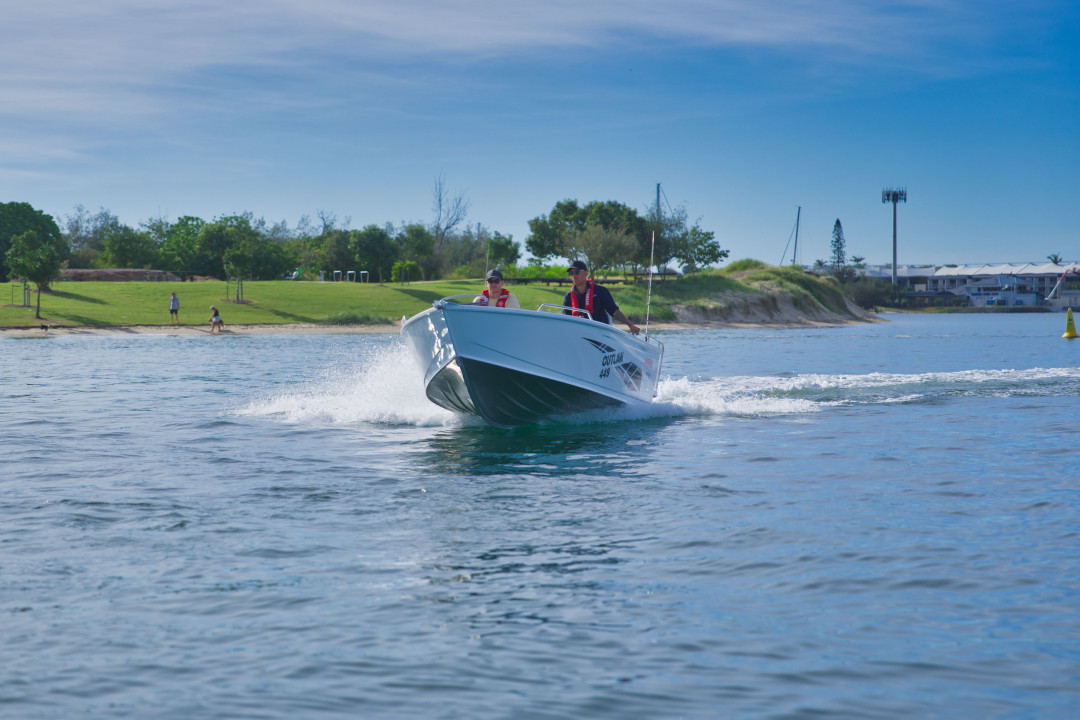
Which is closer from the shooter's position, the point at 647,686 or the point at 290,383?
the point at 647,686

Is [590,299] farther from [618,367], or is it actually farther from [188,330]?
[188,330]

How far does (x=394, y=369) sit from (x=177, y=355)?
16.2m

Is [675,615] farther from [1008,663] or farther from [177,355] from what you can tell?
[177,355]

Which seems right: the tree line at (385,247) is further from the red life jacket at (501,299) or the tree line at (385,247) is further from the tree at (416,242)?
the red life jacket at (501,299)

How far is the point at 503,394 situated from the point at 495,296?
4.11ft

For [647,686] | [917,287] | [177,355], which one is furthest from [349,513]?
[917,287]

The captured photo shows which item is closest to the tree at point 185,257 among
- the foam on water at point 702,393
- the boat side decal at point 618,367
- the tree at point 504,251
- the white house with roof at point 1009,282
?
the tree at point 504,251

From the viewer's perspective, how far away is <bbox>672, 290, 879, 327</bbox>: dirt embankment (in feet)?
210

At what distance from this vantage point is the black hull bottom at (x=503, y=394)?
1193cm

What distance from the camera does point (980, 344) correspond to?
38.5 metres

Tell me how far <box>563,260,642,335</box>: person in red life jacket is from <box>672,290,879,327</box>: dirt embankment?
4897 cm

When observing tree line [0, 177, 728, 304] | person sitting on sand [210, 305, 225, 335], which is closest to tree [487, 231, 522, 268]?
tree line [0, 177, 728, 304]

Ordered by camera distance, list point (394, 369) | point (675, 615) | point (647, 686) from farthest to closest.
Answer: point (394, 369), point (675, 615), point (647, 686)

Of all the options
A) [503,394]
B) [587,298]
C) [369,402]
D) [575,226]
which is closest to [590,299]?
[587,298]
